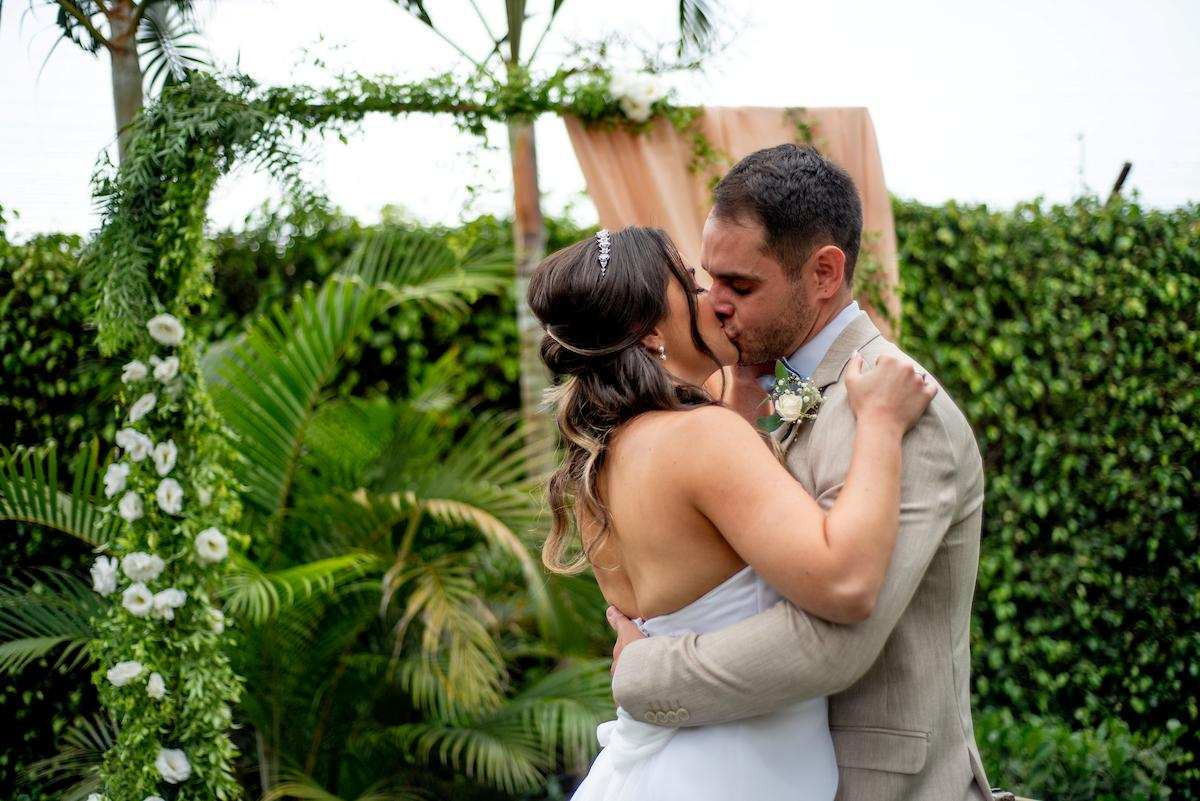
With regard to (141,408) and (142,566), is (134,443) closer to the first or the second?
(141,408)

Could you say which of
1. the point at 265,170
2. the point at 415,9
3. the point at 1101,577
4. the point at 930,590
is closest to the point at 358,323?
the point at 265,170

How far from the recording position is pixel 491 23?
15.9 feet

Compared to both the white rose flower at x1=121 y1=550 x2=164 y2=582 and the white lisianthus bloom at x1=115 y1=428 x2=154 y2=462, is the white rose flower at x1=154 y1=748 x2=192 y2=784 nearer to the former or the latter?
the white rose flower at x1=121 y1=550 x2=164 y2=582

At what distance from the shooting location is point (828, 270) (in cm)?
213

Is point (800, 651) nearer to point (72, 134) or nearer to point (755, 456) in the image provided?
point (755, 456)

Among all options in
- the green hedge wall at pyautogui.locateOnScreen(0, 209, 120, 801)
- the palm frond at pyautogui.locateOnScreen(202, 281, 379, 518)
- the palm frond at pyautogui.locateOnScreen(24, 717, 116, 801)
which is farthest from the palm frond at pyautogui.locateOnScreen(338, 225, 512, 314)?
the palm frond at pyautogui.locateOnScreen(24, 717, 116, 801)

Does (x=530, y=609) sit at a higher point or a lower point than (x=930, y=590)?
lower

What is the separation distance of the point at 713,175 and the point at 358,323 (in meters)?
1.67

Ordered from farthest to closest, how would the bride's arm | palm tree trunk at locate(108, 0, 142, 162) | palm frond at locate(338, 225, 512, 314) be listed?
palm frond at locate(338, 225, 512, 314) → palm tree trunk at locate(108, 0, 142, 162) → the bride's arm

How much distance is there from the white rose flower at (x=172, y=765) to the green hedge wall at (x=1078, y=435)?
159 inches

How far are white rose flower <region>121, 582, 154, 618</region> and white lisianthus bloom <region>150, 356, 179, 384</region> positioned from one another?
0.71 m

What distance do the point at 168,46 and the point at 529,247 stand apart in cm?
177

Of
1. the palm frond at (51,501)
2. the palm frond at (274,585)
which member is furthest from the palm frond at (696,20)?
the palm frond at (51,501)

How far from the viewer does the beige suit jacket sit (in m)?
1.75
